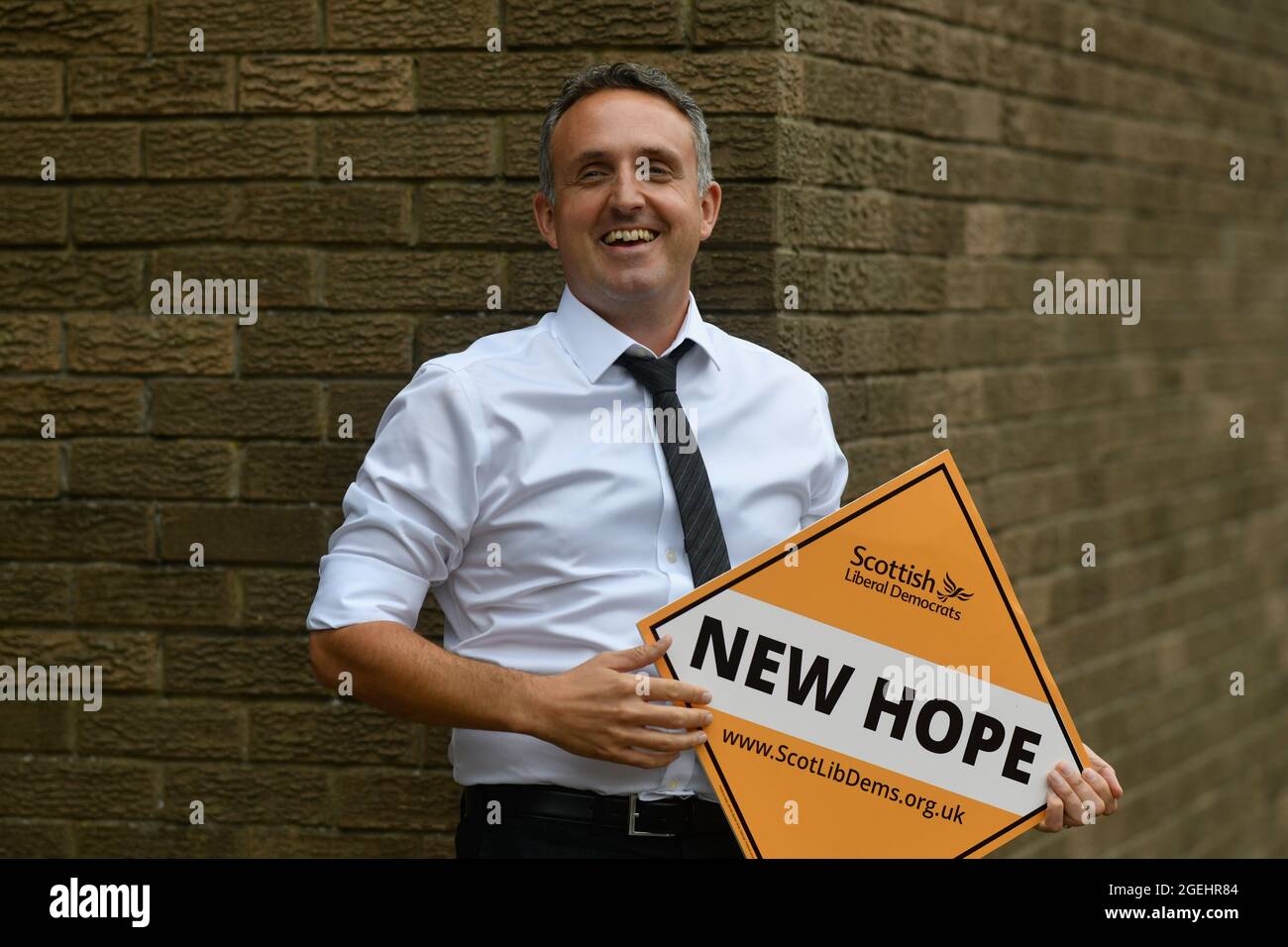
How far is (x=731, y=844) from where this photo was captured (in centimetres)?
261

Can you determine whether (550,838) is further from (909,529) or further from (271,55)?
(271,55)

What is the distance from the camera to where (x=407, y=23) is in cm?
364

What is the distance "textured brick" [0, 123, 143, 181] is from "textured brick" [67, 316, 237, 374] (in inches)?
14.4

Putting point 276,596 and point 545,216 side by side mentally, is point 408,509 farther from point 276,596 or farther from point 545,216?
point 276,596

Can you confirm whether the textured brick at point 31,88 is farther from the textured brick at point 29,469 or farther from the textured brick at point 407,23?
the textured brick at point 29,469

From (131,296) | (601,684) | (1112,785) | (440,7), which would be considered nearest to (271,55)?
(440,7)

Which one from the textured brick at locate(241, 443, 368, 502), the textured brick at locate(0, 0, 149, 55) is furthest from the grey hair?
the textured brick at locate(0, 0, 149, 55)

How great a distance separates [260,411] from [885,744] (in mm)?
1851

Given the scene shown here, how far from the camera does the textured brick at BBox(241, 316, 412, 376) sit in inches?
144

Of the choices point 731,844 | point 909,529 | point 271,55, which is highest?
point 271,55

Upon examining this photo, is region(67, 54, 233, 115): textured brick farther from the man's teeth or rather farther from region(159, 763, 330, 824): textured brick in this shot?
region(159, 763, 330, 824): textured brick

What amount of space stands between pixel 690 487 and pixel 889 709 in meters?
0.50

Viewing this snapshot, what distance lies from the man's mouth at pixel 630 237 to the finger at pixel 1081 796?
3.79 ft

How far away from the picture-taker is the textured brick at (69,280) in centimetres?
374
